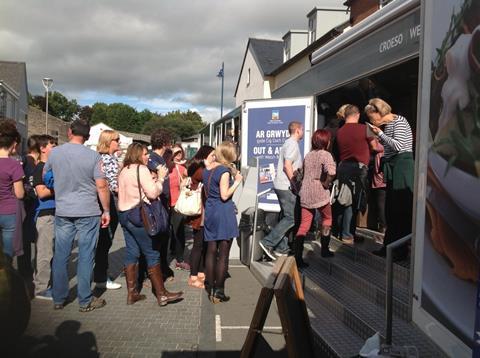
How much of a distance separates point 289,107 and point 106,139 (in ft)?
11.0

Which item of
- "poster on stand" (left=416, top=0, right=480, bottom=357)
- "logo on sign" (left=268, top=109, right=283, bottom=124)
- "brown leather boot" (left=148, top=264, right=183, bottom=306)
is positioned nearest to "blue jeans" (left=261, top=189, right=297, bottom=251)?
"brown leather boot" (left=148, top=264, right=183, bottom=306)

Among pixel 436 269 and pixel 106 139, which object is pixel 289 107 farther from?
pixel 436 269

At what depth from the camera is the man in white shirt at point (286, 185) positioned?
609 centimetres

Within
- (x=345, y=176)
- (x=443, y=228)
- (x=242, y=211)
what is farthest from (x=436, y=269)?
(x=242, y=211)

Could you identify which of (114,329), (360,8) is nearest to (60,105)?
(360,8)

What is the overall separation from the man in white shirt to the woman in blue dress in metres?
0.95

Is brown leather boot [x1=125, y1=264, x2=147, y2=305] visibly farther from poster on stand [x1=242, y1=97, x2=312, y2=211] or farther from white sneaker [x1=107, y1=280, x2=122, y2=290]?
poster on stand [x1=242, y1=97, x2=312, y2=211]

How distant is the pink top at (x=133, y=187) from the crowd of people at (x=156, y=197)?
0.01m

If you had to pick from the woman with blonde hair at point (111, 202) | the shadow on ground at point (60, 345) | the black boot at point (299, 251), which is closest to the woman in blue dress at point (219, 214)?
the black boot at point (299, 251)

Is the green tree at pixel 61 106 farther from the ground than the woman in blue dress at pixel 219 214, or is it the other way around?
the green tree at pixel 61 106

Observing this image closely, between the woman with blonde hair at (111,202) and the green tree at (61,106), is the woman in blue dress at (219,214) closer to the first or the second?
the woman with blonde hair at (111,202)

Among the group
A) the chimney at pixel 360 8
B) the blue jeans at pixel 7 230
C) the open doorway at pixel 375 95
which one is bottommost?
the blue jeans at pixel 7 230

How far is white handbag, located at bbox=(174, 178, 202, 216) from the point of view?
5.95 meters

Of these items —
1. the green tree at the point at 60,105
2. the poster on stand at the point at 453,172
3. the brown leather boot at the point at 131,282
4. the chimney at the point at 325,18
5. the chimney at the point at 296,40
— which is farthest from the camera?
the green tree at the point at 60,105
